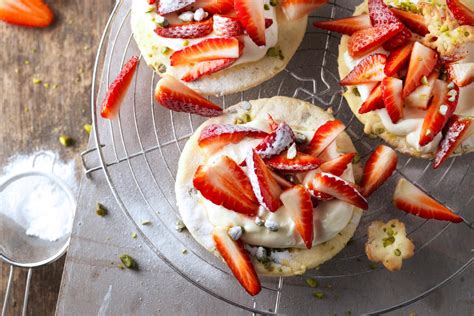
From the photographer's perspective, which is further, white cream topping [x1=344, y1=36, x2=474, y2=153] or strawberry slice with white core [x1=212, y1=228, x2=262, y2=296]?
white cream topping [x1=344, y1=36, x2=474, y2=153]

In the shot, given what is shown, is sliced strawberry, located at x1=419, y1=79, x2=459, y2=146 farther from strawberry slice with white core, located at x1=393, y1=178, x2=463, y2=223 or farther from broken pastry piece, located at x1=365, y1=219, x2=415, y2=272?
broken pastry piece, located at x1=365, y1=219, x2=415, y2=272

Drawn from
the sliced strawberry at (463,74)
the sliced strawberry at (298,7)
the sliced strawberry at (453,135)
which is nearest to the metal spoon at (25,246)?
the sliced strawberry at (298,7)

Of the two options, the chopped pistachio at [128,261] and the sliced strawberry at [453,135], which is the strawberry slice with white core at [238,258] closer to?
the chopped pistachio at [128,261]

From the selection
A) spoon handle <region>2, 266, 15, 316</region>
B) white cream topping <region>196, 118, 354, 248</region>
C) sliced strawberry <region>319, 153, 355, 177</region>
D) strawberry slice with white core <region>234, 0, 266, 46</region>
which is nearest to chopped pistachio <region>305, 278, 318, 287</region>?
white cream topping <region>196, 118, 354, 248</region>

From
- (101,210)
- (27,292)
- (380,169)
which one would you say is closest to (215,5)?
(380,169)

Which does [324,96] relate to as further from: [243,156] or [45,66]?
[45,66]

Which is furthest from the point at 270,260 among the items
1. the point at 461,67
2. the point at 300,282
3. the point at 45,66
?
the point at 45,66
